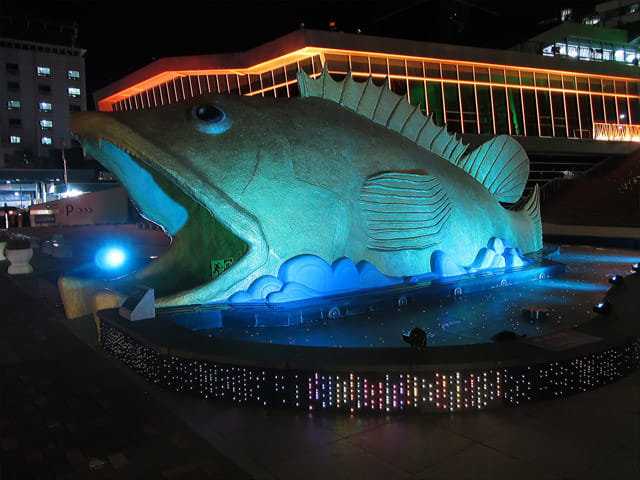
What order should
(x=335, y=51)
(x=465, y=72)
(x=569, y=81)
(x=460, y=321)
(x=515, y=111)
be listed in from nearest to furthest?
(x=460, y=321) → (x=335, y=51) → (x=465, y=72) → (x=515, y=111) → (x=569, y=81)

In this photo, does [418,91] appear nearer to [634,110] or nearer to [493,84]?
[493,84]

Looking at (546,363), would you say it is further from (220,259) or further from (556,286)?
(556,286)

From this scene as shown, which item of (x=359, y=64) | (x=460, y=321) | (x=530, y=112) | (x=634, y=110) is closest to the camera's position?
(x=460, y=321)

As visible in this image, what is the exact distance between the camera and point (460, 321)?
7.02 metres

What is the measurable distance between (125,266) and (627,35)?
49.8 meters

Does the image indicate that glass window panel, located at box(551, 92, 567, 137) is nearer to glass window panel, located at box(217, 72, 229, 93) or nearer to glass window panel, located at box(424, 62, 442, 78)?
glass window panel, located at box(424, 62, 442, 78)

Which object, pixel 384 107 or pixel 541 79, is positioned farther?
pixel 541 79

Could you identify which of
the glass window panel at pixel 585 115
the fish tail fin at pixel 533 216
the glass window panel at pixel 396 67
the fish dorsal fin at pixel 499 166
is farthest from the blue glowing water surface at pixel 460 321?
the glass window panel at pixel 585 115

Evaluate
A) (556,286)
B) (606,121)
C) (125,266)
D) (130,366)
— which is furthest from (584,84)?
(130,366)

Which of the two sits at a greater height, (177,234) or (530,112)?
(530,112)

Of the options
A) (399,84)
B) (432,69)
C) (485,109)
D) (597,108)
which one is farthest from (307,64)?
(597,108)

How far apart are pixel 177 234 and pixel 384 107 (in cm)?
388

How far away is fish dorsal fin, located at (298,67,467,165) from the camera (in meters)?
7.55

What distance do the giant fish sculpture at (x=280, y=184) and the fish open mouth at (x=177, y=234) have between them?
0.02 meters
